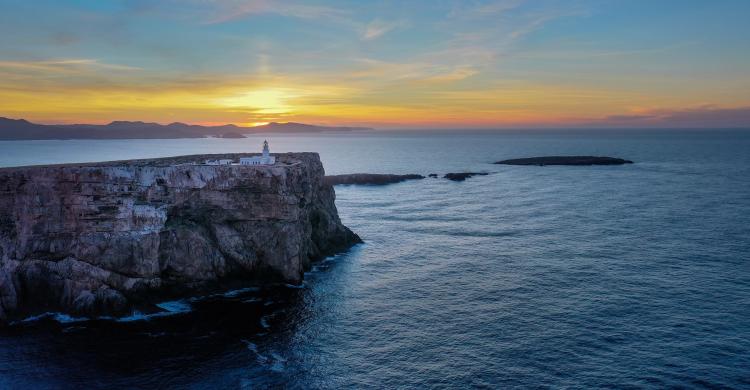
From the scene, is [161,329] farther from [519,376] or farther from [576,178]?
[576,178]

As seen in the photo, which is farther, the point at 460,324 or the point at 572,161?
the point at 572,161

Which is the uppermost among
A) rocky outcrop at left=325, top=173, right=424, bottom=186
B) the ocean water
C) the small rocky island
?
the small rocky island

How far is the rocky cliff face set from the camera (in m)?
42.9

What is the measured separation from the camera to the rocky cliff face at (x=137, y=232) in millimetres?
42938

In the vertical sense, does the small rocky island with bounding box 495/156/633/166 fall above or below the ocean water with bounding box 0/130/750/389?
above

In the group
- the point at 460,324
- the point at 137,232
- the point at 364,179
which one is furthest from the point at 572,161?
the point at 137,232

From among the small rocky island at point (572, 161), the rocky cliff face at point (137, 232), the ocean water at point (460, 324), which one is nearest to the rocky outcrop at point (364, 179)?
the small rocky island at point (572, 161)

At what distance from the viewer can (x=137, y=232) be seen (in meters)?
45.0

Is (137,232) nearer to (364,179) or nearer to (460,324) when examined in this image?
(460,324)

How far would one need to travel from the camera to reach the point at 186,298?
45.1 m

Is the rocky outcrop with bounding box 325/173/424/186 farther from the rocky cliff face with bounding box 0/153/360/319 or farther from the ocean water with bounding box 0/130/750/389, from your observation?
the rocky cliff face with bounding box 0/153/360/319

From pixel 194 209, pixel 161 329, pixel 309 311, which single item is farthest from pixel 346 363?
pixel 194 209

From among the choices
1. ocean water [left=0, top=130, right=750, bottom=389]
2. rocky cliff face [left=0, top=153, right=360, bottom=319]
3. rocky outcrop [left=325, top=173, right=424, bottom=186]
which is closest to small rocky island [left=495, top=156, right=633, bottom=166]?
rocky outcrop [left=325, top=173, right=424, bottom=186]

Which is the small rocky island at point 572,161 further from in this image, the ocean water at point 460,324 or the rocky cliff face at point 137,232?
the rocky cliff face at point 137,232
